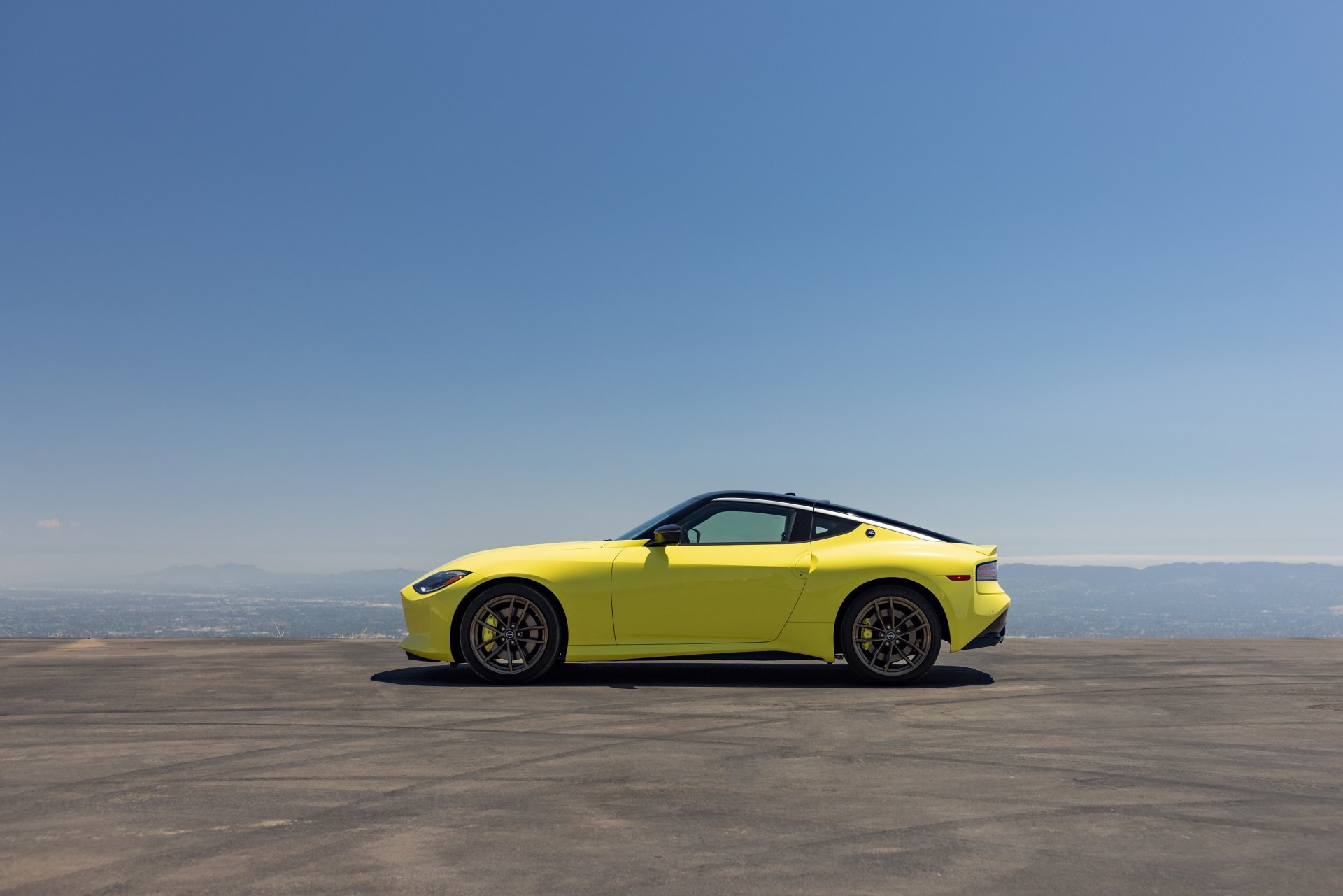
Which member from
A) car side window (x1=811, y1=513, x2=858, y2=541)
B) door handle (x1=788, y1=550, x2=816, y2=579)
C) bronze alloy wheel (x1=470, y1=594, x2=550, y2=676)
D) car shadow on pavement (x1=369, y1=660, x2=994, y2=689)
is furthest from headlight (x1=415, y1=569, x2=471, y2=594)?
car side window (x1=811, y1=513, x2=858, y2=541)

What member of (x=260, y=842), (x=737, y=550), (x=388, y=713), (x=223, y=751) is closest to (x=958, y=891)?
(x=260, y=842)

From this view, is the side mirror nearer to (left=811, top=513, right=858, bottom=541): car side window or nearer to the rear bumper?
(left=811, top=513, right=858, bottom=541): car side window

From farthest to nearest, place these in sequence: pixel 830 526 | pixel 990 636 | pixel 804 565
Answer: pixel 830 526
pixel 990 636
pixel 804 565

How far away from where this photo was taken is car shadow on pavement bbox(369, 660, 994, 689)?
26.4 ft

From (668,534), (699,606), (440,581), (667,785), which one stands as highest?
(668,534)

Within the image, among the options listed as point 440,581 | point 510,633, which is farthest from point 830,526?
point 440,581

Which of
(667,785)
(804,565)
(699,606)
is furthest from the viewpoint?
(804,565)

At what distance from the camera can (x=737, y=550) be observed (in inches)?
325

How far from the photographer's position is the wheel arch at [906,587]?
8.12 m

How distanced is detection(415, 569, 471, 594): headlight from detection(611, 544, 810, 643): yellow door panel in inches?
49.9

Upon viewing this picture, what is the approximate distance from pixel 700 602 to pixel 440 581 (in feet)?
7.02

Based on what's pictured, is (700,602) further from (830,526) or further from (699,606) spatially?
(830,526)

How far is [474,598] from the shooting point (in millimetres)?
8141

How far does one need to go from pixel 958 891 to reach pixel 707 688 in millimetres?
4733
